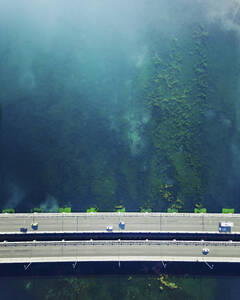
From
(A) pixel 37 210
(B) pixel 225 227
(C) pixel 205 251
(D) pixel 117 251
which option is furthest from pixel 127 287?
(A) pixel 37 210

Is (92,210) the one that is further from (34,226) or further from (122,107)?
(122,107)

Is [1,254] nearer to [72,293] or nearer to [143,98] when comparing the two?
[72,293]

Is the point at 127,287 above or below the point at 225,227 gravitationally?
below

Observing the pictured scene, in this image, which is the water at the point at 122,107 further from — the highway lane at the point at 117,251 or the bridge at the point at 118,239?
the highway lane at the point at 117,251

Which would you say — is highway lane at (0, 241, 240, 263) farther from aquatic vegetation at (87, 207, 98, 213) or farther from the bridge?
aquatic vegetation at (87, 207, 98, 213)

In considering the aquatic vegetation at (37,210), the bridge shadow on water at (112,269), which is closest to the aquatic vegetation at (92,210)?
the aquatic vegetation at (37,210)

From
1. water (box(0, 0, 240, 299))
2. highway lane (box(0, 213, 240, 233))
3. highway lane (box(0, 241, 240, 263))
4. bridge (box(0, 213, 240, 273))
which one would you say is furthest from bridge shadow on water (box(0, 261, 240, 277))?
highway lane (box(0, 213, 240, 233))
